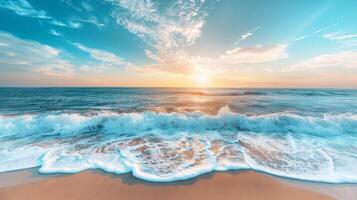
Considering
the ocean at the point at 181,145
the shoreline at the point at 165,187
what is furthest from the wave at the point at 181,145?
the shoreline at the point at 165,187

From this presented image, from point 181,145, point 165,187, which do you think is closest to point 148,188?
point 165,187

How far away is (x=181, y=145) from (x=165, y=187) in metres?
2.34

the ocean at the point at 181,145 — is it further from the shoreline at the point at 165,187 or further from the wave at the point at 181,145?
the shoreline at the point at 165,187

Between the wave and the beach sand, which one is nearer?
the beach sand

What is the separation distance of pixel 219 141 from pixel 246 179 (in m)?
2.39

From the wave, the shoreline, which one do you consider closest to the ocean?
the wave

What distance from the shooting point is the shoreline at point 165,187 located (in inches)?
115

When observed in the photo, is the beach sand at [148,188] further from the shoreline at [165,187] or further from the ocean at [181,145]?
the ocean at [181,145]

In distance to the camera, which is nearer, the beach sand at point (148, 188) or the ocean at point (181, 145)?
the beach sand at point (148, 188)

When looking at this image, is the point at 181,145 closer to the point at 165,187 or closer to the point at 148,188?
the point at 165,187

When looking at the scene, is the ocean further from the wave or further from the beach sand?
the beach sand

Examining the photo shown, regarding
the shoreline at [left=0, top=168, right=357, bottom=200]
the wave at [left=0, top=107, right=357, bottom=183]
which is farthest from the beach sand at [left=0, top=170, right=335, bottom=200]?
the wave at [left=0, top=107, right=357, bottom=183]

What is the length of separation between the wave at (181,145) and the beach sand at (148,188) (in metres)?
0.27

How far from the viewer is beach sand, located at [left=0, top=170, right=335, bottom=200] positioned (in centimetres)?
291
